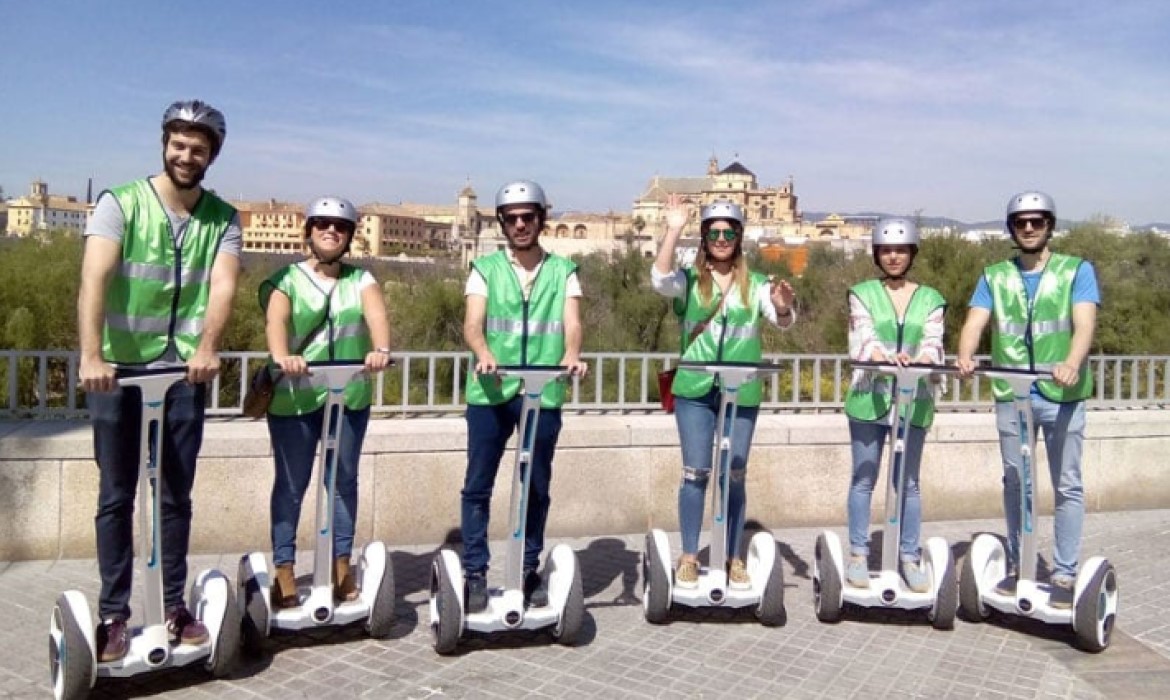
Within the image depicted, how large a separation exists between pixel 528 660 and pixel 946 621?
81.8 inches

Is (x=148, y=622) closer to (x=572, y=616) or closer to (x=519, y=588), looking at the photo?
(x=519, y=588)

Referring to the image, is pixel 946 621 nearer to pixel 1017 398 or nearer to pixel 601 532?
pixel 1017 398

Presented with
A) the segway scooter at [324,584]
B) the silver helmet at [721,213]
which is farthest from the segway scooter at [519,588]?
the silver helmet at [721,213]

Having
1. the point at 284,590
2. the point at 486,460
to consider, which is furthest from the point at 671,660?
the point at 284,590

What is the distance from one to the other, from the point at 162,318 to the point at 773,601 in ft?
10.1

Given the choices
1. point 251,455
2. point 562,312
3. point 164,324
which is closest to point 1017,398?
point 562,312

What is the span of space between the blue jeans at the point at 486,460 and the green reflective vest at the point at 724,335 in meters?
0.73

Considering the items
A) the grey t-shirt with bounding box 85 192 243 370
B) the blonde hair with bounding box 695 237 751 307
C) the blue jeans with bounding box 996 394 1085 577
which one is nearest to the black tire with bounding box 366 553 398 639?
the grey t-shirt with bounding box 85 192 243 370

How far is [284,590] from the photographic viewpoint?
449 cm

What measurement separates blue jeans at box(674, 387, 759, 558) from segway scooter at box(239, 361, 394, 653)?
1.49 m

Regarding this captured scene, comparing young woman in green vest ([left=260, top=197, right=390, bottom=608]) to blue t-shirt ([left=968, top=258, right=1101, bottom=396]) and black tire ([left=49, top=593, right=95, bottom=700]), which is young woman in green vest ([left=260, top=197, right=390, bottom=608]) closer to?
black tire ([left=49, top=593, right=95, bottom=700])

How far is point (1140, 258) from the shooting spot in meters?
34.0

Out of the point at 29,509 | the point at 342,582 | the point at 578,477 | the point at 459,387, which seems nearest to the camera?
the point at 342,582

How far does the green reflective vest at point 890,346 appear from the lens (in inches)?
194
